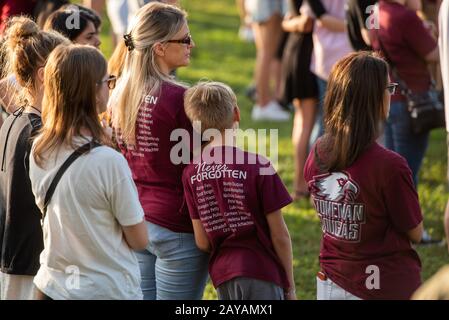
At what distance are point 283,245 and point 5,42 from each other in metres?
1.61

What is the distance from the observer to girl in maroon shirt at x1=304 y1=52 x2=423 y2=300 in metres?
3.66

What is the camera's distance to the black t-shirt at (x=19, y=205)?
12.5 ft

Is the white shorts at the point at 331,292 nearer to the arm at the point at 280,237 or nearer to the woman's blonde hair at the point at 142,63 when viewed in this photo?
the arm at the point at 280,237

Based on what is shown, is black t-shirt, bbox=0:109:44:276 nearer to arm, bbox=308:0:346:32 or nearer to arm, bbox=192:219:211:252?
arm, bbox=192:219:211:252

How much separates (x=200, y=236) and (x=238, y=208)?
268mm

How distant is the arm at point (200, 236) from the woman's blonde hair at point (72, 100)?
625mm

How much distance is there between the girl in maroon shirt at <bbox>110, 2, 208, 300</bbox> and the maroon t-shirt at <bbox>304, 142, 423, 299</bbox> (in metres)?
0.65

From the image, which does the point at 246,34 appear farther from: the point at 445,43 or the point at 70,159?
the point at 70,159

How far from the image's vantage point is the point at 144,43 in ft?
13.7

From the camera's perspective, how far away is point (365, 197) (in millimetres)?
3699

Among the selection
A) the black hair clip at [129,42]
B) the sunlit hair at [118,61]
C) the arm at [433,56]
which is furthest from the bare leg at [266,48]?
the black hair clip at [129,42]

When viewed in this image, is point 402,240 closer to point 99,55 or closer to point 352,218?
point 352,218

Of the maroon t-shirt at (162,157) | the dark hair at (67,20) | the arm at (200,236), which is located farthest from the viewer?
the dark hair at (67,20)
